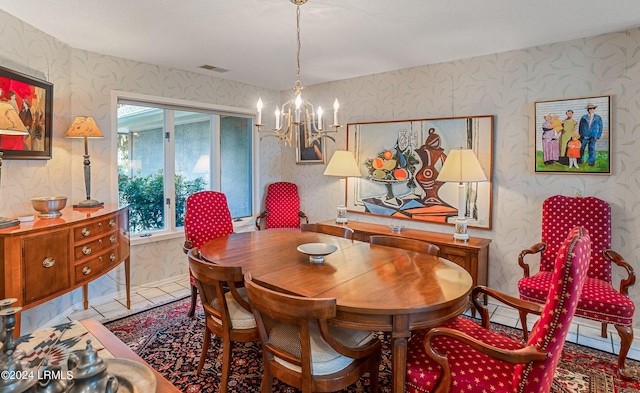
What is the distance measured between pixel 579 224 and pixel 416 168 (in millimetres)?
1591

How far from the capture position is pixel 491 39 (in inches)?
120

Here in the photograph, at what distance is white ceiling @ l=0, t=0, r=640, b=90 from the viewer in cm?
245

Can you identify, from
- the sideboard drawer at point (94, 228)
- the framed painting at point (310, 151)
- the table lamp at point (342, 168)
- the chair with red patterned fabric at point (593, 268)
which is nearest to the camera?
the chair with red patterned fabric at point (593, 268)

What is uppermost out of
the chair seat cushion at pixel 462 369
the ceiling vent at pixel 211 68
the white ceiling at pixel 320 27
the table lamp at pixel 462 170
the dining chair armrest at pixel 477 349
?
the ceiling vent at pixel 211 68

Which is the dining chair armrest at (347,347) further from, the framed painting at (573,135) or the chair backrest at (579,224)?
the framed painting at (573,135)

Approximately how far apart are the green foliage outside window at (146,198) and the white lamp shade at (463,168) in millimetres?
3158

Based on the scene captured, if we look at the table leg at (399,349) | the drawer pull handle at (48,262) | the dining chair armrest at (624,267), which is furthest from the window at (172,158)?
the dining chair armrest at (624,267)

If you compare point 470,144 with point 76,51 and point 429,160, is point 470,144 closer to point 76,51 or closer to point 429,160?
point 429,160

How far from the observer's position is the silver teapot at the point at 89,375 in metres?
0.80

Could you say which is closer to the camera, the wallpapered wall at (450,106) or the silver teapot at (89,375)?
the silver teapot at (89,375)

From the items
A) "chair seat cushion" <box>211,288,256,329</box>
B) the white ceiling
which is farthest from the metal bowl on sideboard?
"chair seat cushion" <box>211,288,256,329</box>

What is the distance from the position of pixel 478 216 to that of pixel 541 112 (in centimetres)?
112

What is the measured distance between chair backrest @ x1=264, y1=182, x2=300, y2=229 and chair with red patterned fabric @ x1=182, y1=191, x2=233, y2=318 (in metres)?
1.19

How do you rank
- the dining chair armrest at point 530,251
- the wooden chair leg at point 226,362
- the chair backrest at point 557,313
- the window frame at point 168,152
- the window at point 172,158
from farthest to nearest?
the window at point 172,158 → the window frame at point 168,152 → the dining chair armrest at point 530,251 → the wooden chair leg at point 226,362 → the chair backrest at point 557,313
